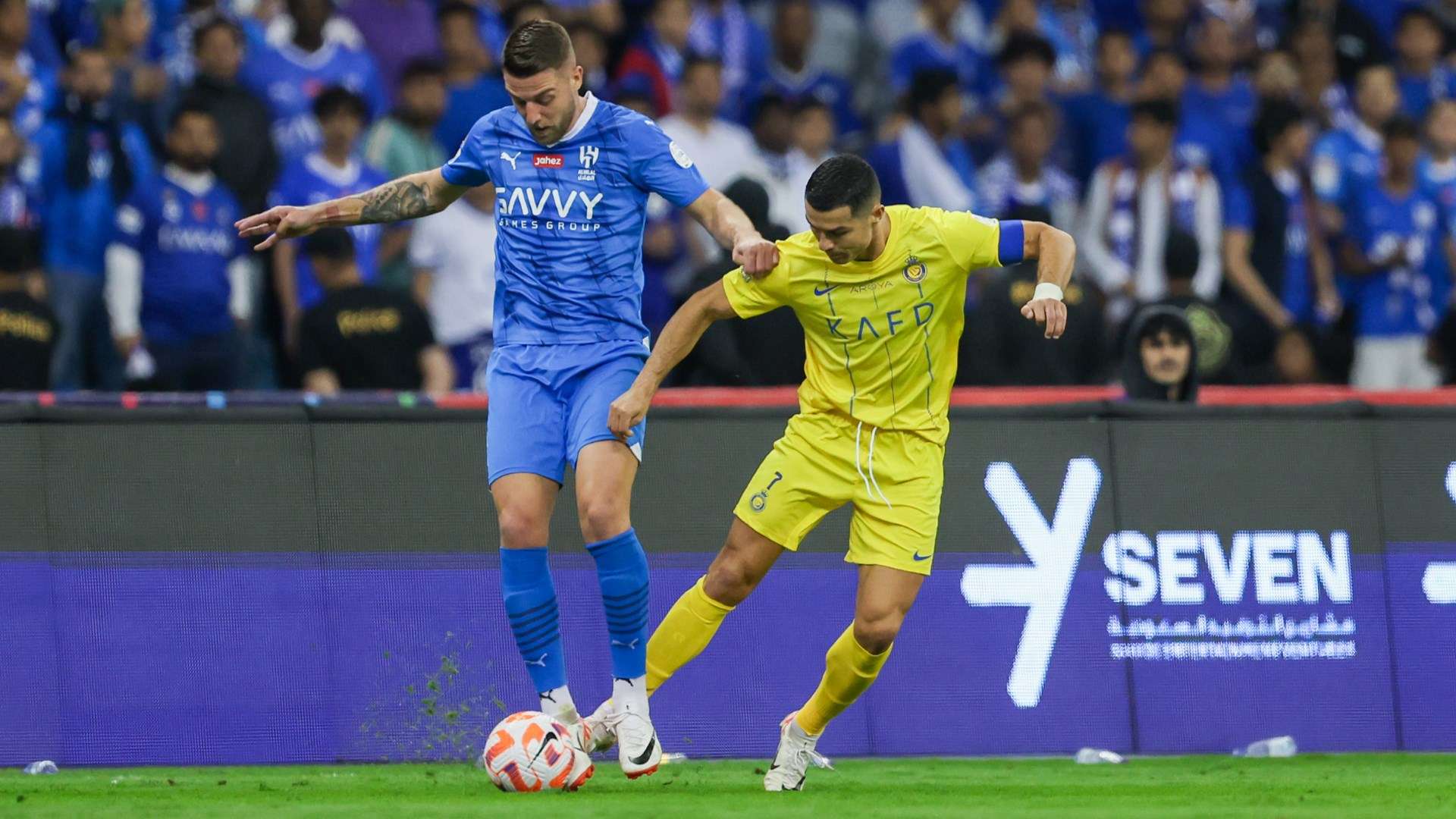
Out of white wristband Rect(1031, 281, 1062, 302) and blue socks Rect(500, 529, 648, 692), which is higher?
white wristband Rect(1031, 281, 1062, 302)

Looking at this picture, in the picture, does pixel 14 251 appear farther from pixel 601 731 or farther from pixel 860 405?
pixel 860 405

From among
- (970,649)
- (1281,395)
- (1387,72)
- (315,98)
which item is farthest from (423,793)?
(1387,72)

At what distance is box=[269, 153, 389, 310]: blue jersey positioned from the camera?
13039mm

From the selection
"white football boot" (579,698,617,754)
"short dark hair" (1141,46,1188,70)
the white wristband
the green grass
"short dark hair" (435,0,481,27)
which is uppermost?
"short dark hair" (435,0,481,27)

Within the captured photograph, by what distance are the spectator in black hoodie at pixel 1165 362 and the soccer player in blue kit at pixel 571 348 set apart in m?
3.78

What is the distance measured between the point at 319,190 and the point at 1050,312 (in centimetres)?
666

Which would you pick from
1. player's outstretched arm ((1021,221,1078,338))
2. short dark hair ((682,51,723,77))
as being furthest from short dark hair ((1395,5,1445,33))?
player's outstretched arm ((1021,221,1078,338))

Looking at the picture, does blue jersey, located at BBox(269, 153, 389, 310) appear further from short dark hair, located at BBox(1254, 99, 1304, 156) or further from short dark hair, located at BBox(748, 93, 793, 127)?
short dark hair, located at BBox(1254, 99, 1304, 156)

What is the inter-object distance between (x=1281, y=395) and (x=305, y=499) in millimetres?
5133

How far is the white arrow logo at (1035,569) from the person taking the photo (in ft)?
33.9

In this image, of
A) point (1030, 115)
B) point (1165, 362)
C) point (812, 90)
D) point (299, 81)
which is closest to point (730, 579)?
point (1165, 362)

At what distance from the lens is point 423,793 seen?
8.02 meters

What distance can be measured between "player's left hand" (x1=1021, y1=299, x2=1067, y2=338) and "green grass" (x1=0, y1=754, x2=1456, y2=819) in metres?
1.73

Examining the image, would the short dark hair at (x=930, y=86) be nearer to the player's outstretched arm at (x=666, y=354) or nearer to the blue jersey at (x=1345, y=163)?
the blue jersey at (x=1345, y=163)
